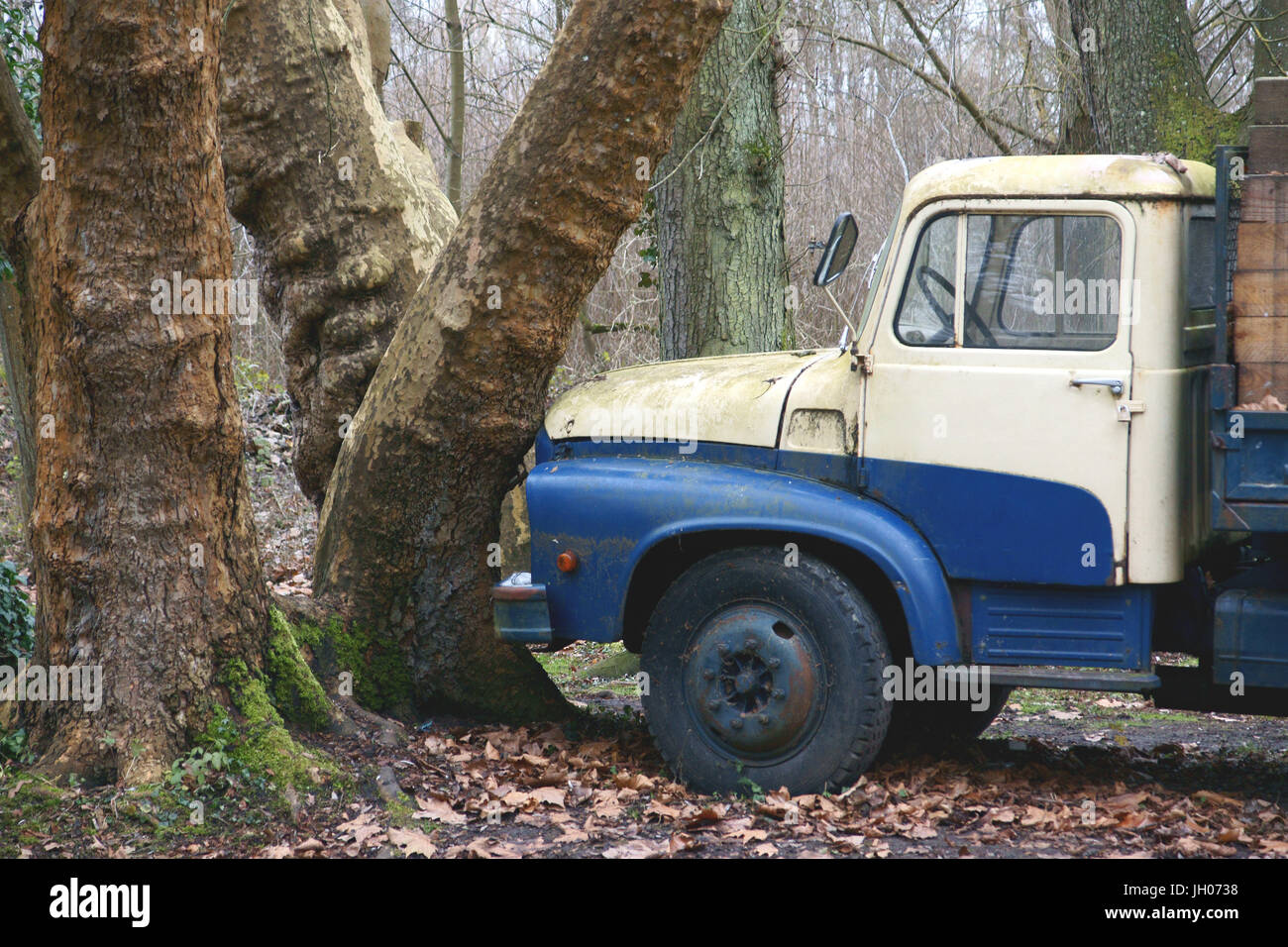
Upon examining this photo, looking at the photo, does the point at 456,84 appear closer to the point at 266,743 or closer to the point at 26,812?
the point at 266,743

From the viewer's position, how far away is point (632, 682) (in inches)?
302

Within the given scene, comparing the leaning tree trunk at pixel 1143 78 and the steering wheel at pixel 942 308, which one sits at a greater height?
the leaning tree trunk at pixel 1143 78

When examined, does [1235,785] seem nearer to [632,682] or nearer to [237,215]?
[632,682]

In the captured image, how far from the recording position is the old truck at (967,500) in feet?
14.8

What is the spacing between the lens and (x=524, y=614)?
5227 millimetres

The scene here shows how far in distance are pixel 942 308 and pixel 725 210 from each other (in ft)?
11.1

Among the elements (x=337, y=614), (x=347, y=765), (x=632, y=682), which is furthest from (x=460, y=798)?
(x=632, y=682)

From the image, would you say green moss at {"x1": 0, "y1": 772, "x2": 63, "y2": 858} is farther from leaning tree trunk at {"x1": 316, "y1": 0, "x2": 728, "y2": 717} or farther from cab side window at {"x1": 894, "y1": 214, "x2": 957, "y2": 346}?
cab side window at {"x1": 894, "y1": 214, "x2": 957, "y2": 346}

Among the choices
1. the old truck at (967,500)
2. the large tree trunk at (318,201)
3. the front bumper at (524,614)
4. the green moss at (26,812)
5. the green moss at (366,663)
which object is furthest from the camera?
the large tree trunk at (318,201)

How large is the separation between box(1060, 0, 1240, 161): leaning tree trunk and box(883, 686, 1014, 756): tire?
3.89 metres

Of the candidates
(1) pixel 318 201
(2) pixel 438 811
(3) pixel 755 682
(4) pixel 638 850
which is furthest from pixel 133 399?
(3) pixel 755 682

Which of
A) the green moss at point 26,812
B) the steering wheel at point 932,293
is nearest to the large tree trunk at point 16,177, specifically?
the green moss at point 26,812

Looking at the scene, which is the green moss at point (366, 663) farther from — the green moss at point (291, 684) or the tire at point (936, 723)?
the tire at point (936, 723)

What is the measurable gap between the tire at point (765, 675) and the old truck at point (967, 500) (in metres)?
0.01
